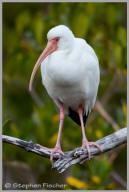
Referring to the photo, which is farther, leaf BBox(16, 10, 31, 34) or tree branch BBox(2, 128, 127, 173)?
leaf BBox(16, 10, 31, 34)

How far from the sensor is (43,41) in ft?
23.6

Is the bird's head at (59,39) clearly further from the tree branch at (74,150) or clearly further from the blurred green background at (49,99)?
the blurred green background at (49,99)

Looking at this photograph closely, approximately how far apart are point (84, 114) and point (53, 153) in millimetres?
772

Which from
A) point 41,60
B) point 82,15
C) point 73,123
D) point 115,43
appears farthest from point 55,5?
point 41,60

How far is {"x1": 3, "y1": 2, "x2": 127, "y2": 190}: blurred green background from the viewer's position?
6.77m

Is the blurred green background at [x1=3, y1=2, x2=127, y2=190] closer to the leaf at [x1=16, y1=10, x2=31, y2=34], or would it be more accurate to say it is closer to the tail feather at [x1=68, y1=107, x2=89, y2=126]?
the leaf at [x1=16, y1=10, x2=31, y2=34]

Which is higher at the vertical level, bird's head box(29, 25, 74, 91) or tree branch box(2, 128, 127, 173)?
bird's head box(29, 25, 74, 91)

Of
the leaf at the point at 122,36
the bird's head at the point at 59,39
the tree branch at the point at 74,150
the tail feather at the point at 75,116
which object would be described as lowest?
the tree branch at the point at 74,150

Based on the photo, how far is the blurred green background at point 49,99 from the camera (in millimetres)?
6773

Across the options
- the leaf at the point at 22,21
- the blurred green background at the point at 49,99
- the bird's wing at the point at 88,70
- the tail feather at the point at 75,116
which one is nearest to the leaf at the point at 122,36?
the blurred green background at the point at 49,99

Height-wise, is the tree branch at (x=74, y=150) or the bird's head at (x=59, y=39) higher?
the bird's head at (x=59, y=39)

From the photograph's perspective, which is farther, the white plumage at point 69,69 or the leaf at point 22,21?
the leaf at point 22,21

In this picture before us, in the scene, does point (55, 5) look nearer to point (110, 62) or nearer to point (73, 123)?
point (110, 62)

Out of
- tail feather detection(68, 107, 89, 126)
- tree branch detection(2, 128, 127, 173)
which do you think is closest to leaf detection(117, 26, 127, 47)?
tail feather detection(68, 107, 89, 126)
